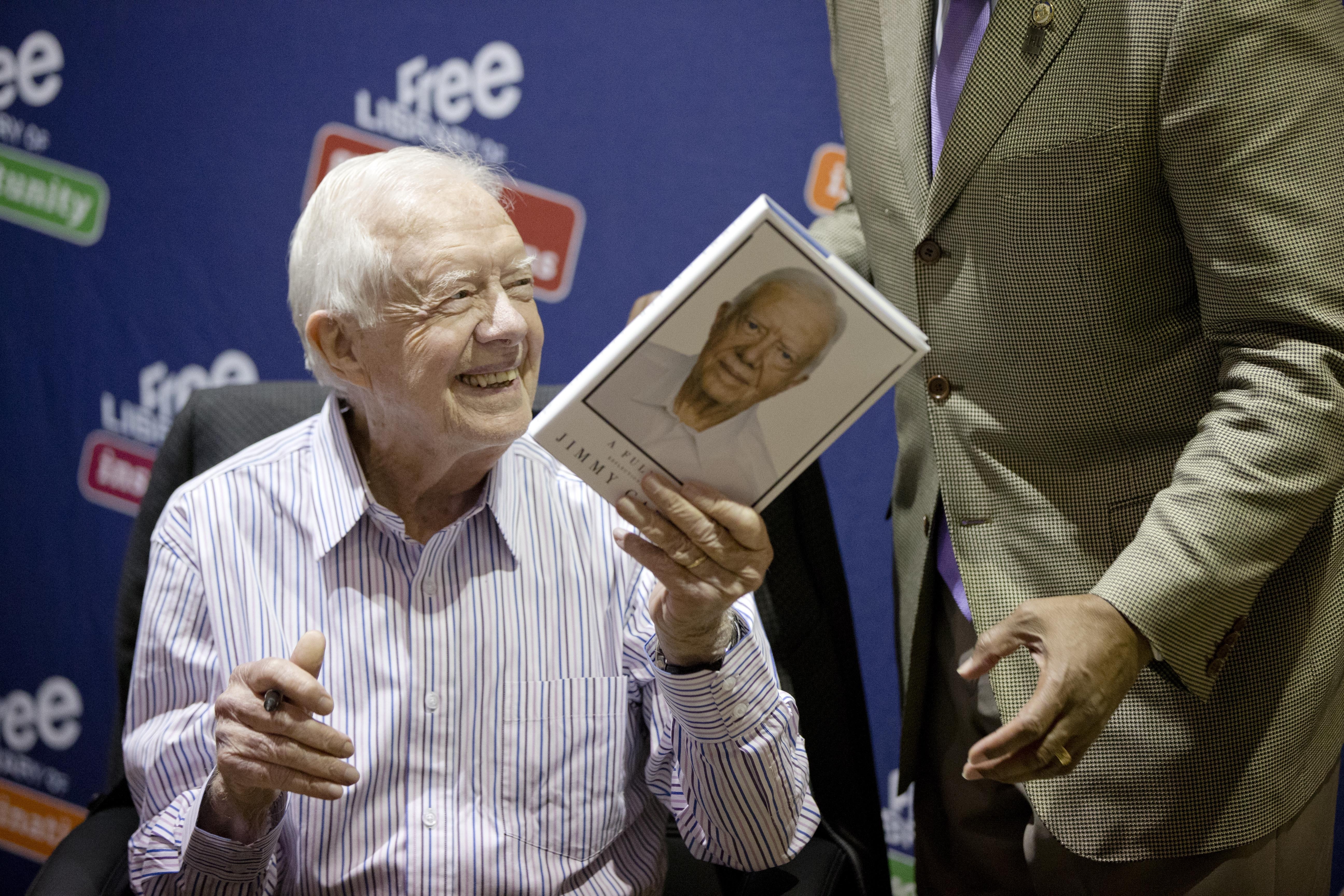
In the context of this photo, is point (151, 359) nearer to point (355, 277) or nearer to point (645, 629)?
point (355, 277)

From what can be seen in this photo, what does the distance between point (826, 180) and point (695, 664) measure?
1.39 metres

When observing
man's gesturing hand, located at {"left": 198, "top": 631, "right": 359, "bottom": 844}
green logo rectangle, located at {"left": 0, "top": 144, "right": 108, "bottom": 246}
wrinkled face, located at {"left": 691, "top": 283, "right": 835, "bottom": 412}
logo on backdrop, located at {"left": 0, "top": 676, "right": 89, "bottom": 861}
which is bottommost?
logo on backdrop, located at {"left": 0, "top": 676, "right": 89, "bottom": 861}

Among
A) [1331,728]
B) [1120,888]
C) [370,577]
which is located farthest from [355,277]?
[1331,728]

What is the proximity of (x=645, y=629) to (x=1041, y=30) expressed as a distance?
3.02 ft

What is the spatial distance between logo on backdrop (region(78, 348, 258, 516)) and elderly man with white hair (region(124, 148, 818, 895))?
1.35 metres

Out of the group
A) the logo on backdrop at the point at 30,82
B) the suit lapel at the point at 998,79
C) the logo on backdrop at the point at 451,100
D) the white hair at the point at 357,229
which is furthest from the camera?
the logo on backdrop at the point at 30,82

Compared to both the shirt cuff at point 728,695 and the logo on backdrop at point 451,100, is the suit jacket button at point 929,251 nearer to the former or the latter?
the shirt cuff at point 728,695

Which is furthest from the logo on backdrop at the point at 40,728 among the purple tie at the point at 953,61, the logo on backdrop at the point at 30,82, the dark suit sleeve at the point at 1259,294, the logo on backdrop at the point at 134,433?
the dark suit sleeve at the point at 1259,294

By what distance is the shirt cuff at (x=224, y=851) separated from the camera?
136 centimetres

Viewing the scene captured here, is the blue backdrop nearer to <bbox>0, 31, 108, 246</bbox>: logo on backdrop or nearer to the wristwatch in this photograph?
<bbox>0, 31, 108, 246</bbox>: logo on backdrop

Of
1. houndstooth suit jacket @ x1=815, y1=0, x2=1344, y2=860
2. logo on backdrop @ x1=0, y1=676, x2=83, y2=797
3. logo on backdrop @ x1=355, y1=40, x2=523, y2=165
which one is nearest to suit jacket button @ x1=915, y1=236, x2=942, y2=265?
houndstooth suit jacket @ x1=815, y1=0, x2=1344, y2=860

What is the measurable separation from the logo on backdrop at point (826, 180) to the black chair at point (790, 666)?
2.84 ft

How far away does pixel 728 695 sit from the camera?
4.36ft

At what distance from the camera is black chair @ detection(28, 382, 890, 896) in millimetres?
1598
